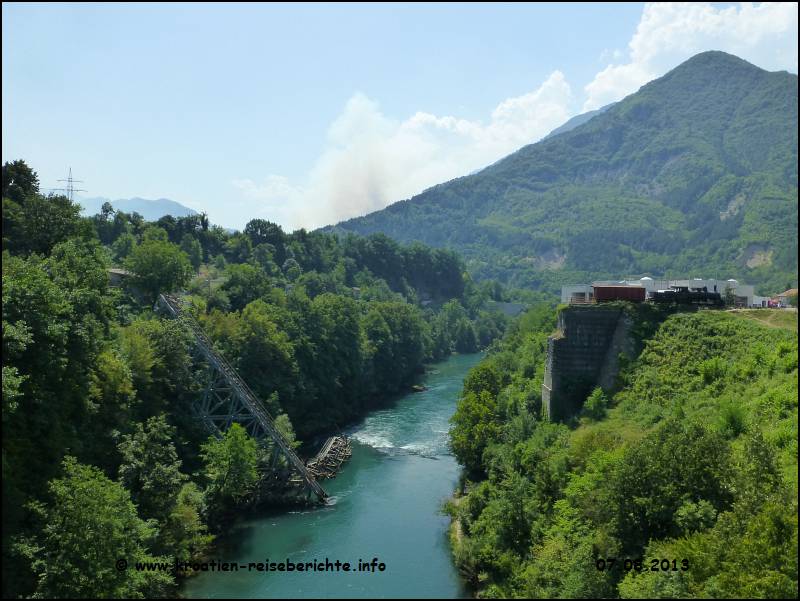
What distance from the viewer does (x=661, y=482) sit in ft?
81.5

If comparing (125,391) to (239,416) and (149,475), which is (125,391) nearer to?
(149,475)

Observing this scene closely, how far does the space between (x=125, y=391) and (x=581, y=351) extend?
2781 cm

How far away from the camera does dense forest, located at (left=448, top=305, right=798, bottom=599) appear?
2162 centimetres

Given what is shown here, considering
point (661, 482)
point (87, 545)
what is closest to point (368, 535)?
point (87, 545)

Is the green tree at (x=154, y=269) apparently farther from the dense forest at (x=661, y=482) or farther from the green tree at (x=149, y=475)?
the dense forest at (x=661, y=482)

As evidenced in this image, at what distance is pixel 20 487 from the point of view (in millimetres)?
28938

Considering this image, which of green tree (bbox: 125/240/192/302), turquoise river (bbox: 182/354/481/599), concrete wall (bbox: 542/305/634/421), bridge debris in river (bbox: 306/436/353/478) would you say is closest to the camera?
turquoise river (bbox: 182/354/481/599)

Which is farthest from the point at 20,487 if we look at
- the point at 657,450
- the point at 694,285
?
the point at 694,285

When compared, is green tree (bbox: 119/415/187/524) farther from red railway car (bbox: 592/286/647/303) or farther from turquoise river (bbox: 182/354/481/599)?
red railway car (bbox: 592/286/647/303)

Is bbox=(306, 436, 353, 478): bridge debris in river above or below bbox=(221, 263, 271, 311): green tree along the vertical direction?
below

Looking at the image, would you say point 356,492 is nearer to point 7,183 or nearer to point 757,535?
point 757,535

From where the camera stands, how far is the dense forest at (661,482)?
70.9 feet

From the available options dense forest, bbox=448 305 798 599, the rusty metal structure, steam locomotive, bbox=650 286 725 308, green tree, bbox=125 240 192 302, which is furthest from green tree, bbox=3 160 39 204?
steam locomotive, bbox=650 286 725 308

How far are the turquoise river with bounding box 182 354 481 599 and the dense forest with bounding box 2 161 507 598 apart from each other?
111 inches
